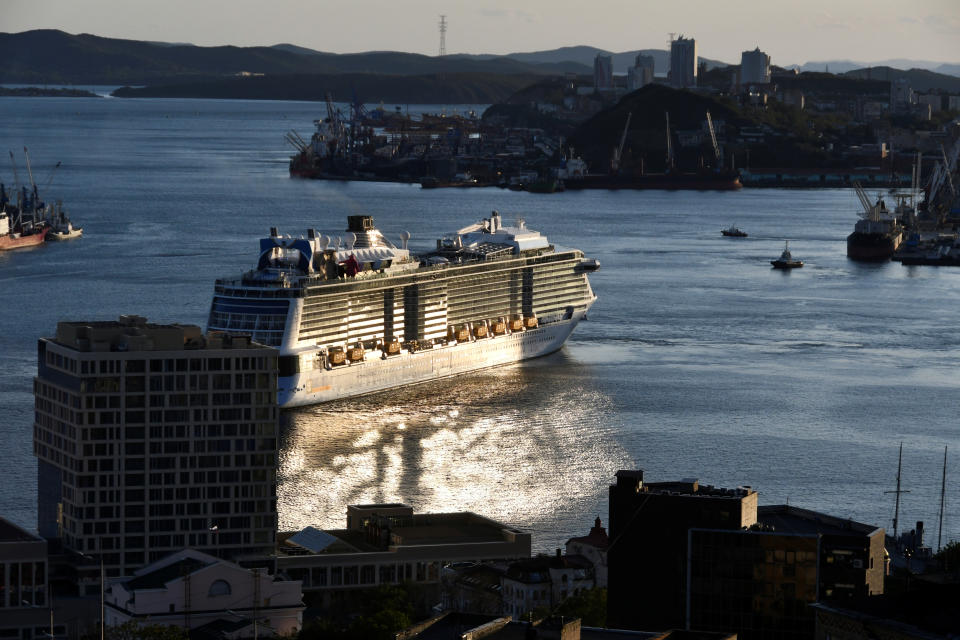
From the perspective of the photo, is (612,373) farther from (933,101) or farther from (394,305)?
(933,101)

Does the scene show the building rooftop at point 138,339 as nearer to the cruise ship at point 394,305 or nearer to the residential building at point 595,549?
the residential building at point 595,549

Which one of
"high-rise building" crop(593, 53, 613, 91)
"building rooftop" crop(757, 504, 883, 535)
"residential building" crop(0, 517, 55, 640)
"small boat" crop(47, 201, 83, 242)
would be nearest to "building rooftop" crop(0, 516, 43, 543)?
"residential building" crop(0, 517, 55, 640)

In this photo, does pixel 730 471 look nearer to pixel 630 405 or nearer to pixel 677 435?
pixel 677 435

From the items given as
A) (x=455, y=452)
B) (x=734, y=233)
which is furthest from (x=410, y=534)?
(x=734, y=233)

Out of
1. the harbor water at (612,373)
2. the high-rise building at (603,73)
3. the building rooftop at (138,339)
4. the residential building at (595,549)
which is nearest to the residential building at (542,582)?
the residential building at (595,549)

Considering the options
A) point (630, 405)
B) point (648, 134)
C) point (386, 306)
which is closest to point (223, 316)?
point (386, 306)
